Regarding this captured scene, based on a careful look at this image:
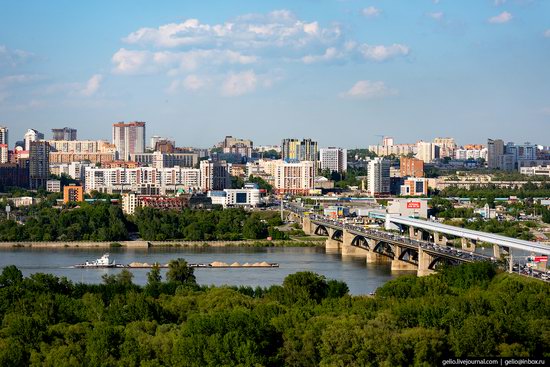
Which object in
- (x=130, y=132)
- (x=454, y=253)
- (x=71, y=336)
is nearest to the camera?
(x=71, y=336)

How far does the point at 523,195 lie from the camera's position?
29891 mm

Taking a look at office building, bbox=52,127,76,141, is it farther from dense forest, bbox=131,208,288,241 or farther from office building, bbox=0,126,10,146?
dense forest, bbox=131,208,288,241

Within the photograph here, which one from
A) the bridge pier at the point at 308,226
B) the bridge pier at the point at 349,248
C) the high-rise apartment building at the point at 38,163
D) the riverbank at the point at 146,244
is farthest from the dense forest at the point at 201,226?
the high-rise apartment building at the point at 38,163

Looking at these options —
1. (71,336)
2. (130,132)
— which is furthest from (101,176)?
(71,336)

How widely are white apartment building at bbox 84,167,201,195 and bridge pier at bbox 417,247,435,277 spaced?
651 inches

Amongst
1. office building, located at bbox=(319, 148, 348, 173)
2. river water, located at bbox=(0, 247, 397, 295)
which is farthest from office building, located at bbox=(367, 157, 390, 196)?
river water, located at bbox=(0, 247, 397, 295)

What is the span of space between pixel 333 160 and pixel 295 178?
6680mm

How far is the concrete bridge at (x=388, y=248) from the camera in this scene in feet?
46.4

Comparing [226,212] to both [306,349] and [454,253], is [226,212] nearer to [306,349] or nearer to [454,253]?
[454,253]

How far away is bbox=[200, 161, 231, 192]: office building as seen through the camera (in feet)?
101

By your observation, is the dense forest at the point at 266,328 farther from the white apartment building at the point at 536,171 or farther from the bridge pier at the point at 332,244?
the white apartment building at the point at 536,171

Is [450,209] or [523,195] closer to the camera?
[450,209]

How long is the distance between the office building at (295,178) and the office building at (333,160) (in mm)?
6200

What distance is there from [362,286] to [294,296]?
2897 millimetres
